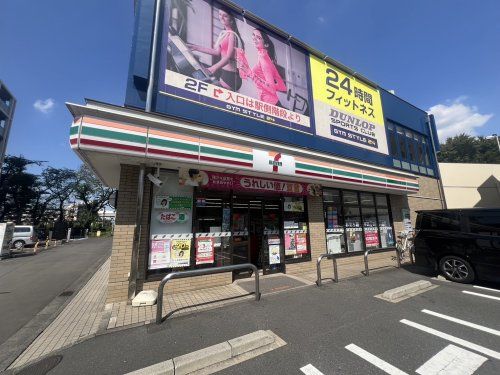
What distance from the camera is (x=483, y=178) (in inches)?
738

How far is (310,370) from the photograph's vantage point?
2.98 m

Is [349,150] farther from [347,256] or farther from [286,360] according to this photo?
[286,360]

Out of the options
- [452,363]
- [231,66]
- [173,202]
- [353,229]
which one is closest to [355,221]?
[353,229]

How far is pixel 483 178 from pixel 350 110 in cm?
1590

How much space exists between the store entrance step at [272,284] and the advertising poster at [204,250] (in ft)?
3.71

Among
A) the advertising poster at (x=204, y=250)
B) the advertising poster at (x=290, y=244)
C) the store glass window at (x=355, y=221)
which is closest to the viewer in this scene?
the advertising poster at (x=204, y=250)

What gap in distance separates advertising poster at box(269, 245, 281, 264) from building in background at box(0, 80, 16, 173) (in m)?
48.5

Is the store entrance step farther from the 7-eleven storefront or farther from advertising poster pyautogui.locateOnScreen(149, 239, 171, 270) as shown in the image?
advertising poster pyautogui.locateOnScreen(149, 239, 171, 270)

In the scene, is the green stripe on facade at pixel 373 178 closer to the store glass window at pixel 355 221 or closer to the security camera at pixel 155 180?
the store glass window at pixel 355 221

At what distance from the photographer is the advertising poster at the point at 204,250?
6.39 m

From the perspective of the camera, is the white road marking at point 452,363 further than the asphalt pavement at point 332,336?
No

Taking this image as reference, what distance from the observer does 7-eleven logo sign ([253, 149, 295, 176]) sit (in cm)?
641

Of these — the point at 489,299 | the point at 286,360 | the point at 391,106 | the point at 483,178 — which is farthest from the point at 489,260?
the point at 483,178

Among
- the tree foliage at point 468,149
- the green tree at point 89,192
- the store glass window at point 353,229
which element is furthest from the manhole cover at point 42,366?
the tree foliage at point 468,149
